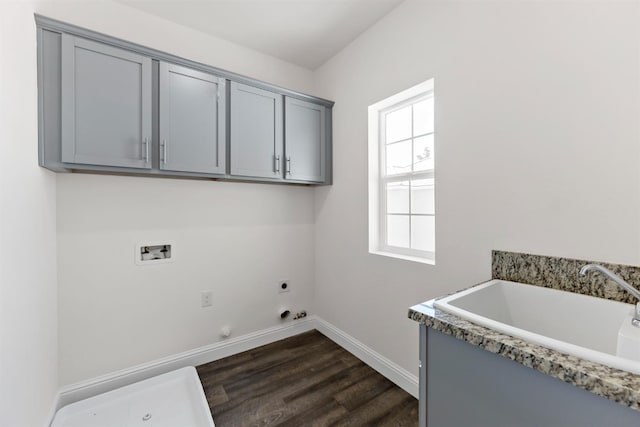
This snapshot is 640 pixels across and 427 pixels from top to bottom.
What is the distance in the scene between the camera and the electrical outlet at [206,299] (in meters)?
2.16

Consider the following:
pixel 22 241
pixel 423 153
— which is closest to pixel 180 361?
pixel 22 241

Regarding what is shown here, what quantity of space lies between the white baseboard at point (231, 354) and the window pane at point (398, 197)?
113 cm

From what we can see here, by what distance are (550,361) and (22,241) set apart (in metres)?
1.96

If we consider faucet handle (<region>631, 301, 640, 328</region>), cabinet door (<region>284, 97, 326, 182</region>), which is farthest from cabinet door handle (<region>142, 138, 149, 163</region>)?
faucet handle (<region>631, 301, 640, 328</region>)

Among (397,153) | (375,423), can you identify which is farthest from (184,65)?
(375,423)

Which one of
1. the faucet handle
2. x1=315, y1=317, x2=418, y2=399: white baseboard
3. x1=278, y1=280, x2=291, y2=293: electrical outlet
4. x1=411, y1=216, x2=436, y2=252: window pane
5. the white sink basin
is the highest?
x1=411, y1=216, x2=436, y2=252: window pane

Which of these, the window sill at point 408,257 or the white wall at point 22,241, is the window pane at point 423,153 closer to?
the window sill at point 408,257

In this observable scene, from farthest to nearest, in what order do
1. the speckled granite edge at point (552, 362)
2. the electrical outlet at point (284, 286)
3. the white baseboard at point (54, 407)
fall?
the electrical outlet at point (284, 286)
the white baseboard at point (54, 407)
the speckled granite edge at point (552, 362)

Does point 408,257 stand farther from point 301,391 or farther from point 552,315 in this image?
point 301,391

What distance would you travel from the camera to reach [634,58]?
1.00 m

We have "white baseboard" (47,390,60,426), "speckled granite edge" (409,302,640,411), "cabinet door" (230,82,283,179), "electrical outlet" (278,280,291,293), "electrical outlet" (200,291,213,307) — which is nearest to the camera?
"speckled granite edge" (409,302,640,411)

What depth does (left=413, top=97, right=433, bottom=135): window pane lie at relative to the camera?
1843mm

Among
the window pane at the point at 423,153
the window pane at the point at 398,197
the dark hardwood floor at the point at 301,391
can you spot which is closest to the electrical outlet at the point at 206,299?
the dark hardwood floor at the point at 301,391

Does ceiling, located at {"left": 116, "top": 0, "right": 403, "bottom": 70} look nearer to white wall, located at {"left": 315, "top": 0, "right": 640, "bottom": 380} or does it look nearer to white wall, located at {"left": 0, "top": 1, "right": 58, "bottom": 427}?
white wall, located at {"left": 315, "top": 0, "right": 640, "bottom": 380}
